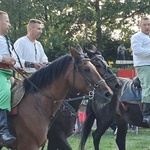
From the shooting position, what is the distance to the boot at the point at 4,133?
6.26m

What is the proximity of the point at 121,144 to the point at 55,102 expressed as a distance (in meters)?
4.29

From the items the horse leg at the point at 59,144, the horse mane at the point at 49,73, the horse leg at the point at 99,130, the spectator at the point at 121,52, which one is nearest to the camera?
the horse mane at the point at 49,73

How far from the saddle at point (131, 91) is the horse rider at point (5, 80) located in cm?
382

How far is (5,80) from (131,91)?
4107mm

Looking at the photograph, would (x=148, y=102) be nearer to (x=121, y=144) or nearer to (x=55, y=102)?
(x=121, y=144)

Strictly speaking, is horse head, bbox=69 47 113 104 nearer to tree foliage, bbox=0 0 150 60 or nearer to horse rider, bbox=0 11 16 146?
horse rider, bbox=0 11 16 146

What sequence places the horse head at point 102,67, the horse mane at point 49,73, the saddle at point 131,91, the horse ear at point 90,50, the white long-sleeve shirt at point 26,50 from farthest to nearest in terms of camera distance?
the saddle at point 131,91 < the horse ear at point 90,50 < the horse head at point 102,67 < the white long-sleeve shirt at point 26,50 < the horse mane at point 49,73

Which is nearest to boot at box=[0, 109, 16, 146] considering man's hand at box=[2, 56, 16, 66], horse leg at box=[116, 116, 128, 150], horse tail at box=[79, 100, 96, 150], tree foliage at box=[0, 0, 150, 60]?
man's hand at box=[2, 56, 16, 66]

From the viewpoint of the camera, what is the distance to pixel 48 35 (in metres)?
31.3

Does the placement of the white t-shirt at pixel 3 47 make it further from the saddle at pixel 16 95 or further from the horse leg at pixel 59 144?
the horse leg at pixel 59 144

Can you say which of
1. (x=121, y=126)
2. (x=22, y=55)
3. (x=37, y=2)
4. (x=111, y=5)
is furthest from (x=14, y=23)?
(x=22, y=55)

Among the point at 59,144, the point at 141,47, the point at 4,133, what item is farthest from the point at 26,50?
the point at 141,47

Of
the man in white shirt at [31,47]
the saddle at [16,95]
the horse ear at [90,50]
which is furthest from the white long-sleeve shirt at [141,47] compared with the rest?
the saddle at [16,95]

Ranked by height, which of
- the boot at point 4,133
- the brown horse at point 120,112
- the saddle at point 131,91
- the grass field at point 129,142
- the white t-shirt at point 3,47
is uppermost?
the white t-shirt at point 3,47
